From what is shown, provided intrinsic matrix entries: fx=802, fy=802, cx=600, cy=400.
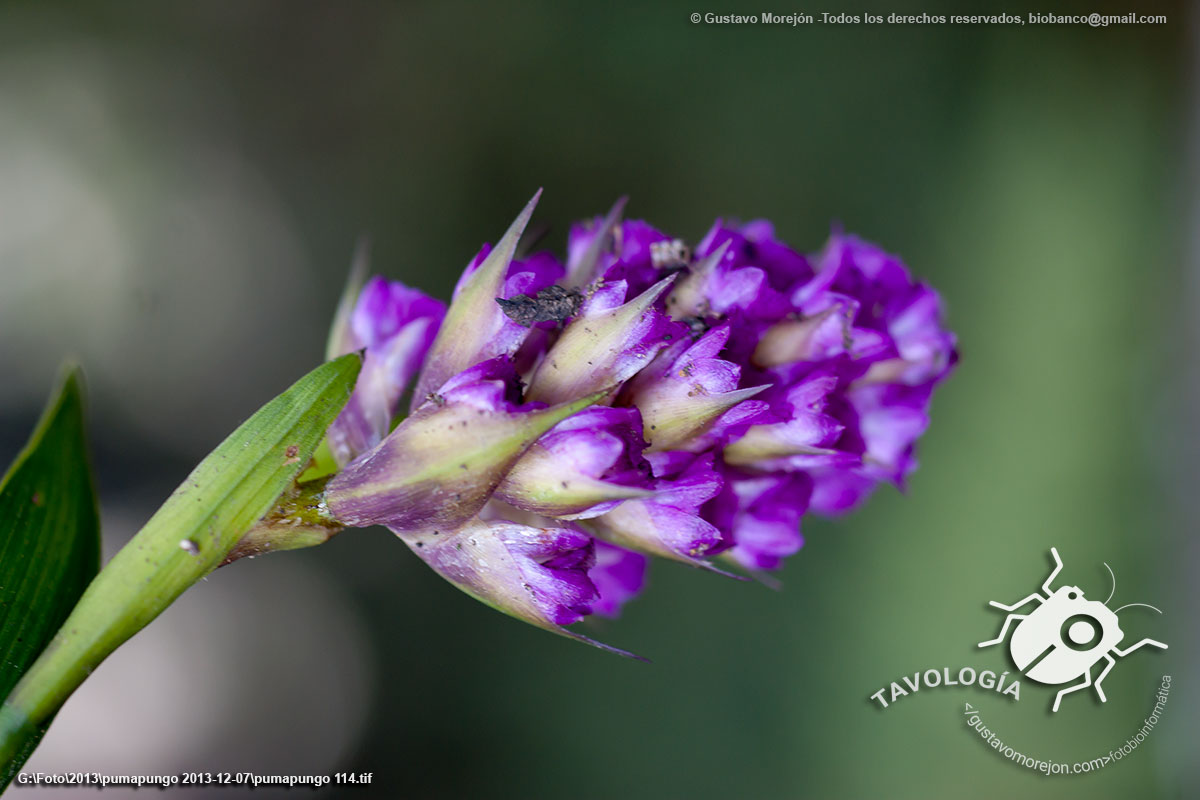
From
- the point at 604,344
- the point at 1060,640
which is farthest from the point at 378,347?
the point at 1060,640

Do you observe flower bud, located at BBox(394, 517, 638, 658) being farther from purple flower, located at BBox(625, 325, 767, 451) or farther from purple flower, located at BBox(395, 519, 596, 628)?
purple flower, located at BBox(625, 325, 767, 451)

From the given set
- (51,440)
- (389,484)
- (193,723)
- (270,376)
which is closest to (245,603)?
(193,723)

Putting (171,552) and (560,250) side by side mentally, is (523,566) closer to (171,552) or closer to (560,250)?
(171,552)

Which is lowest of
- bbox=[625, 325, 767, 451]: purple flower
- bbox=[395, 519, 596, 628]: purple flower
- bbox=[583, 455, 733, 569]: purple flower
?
bbox=[395, 519, 596, 628]: purple flower

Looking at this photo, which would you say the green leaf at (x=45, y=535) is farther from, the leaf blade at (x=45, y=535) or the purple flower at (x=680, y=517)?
the purple flower at (x=680, y=517)

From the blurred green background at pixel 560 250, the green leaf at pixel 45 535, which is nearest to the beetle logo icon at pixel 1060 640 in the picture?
the green leaf at pixel 45 535

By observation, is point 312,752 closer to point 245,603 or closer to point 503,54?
point 245,603

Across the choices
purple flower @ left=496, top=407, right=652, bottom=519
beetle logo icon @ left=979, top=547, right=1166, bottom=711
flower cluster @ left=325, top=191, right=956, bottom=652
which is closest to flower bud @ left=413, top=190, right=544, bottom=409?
flower cluster @ left=325, top=191, right=956, bottom=652
